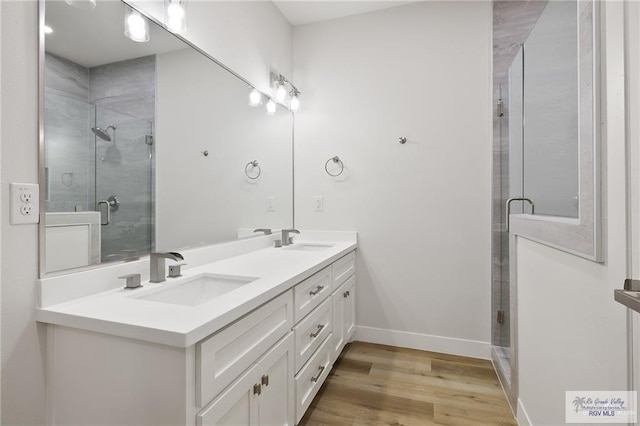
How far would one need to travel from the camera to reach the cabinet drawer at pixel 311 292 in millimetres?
1449

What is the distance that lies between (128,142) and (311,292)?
43.4 inches

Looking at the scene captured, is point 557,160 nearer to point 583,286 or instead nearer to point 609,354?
point 583,286

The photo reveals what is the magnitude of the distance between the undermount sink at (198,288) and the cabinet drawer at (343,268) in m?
0.79

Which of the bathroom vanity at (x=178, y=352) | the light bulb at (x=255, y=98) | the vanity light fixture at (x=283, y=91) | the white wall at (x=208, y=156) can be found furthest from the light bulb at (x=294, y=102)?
the bathroom vanity at (x=178, y=352)

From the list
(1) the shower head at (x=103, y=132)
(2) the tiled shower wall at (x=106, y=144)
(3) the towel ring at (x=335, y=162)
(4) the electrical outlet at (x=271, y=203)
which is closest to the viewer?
(2) the tiled shower wall at (x=106, y=144)

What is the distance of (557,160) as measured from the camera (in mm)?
1271

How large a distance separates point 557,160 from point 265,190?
179cm

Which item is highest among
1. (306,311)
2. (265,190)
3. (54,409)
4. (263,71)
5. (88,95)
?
(263,71)

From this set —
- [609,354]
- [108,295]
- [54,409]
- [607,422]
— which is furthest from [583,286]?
[54,409]

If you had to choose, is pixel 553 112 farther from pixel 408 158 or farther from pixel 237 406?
pixel 237 406

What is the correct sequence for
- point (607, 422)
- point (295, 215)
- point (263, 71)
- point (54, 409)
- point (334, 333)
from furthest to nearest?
point (295, 215) → point (263, 71) → point (334, 333) → point (54, 409) → point (607, 422)

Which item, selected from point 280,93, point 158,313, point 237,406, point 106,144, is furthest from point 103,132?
point 280,93

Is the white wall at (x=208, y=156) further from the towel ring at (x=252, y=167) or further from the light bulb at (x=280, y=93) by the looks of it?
the light bulb at (x=280, y=93)

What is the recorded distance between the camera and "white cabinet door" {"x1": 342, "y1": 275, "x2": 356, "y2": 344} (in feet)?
7.44
